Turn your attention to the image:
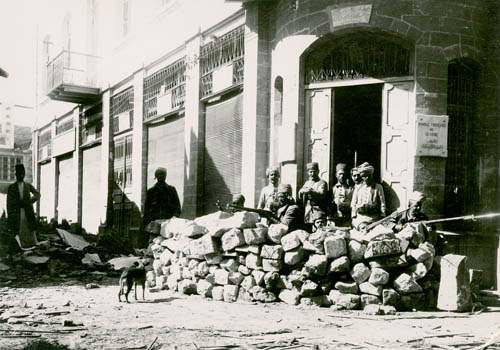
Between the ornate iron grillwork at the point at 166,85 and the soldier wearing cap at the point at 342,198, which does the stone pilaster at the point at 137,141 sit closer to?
the ornate iron grillwork at the point at 166,85

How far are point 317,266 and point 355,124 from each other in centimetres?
519

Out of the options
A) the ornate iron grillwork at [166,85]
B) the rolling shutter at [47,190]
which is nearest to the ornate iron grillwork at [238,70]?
the ornate iron grillwork at [166,85]

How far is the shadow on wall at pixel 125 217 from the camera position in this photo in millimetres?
16984

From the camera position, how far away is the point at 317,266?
24.3 ft

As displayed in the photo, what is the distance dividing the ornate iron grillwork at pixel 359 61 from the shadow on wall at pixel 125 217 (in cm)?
812

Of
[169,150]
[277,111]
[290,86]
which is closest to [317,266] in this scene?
[290,86]

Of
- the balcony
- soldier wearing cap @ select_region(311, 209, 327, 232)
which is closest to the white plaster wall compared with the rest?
soldier wearing cap @ select_region(311, 209, 327, 232)

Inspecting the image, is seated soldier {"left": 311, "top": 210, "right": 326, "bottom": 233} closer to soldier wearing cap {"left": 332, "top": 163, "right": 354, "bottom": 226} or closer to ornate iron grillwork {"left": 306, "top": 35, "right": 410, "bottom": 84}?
soldier wearing cap {"left": 332, "top": 163, "right": 354, "bottom": 226}

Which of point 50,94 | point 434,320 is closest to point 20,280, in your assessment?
point 434,320

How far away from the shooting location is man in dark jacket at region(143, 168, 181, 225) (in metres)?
11.5

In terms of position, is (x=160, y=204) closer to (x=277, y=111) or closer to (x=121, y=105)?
(x=277, y=111)

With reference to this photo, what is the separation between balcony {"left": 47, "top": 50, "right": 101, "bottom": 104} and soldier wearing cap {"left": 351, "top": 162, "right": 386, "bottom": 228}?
531 inches

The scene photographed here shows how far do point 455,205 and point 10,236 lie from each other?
358 inches

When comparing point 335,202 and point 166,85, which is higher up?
point 166,85
